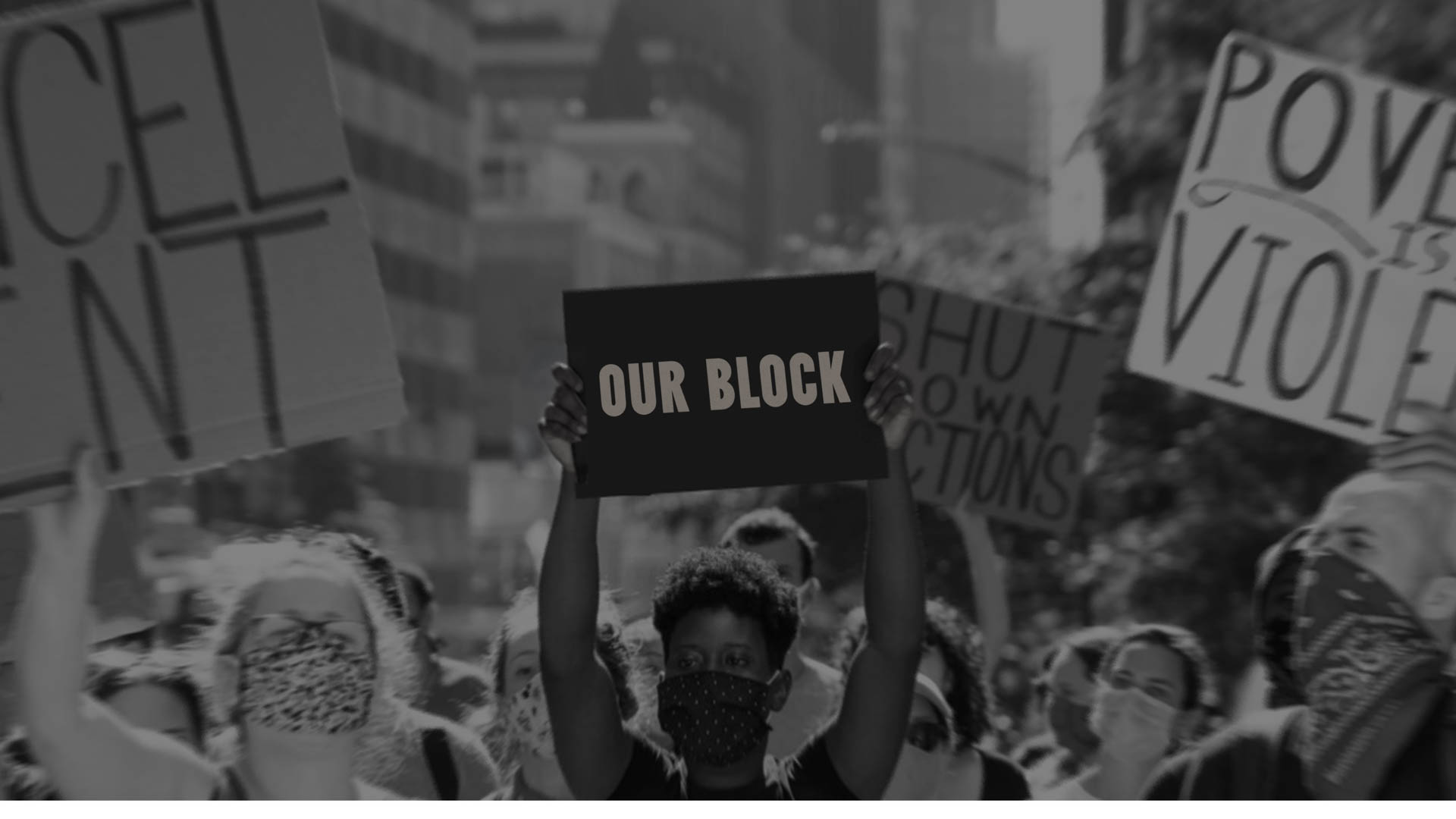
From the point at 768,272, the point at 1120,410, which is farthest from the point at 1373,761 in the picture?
the point at 768,272

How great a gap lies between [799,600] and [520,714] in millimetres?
513

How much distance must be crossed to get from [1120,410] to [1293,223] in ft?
1.44

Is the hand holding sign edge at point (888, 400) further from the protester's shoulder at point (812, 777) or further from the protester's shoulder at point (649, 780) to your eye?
the protester's shoulder at point (649, 780)

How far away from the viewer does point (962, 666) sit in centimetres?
379

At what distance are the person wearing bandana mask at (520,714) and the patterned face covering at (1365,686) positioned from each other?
4.19 feet

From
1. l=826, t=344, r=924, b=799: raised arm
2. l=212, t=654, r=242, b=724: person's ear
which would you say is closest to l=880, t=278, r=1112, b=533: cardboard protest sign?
l=826, t=344, r=924, b=799: raised arm

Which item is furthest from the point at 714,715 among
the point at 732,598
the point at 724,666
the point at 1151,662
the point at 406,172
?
the point at 406,172

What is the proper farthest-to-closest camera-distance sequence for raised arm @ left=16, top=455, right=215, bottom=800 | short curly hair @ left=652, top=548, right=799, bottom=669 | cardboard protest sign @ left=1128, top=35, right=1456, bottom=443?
1. cardboard protest sign @ left=1128, top=35, right=1456, bottom=443
2. raised arm @ left=16, top=455, right=215, bottom=800
3. short curly hair @ left=652, top=548, right=799, bottom=669

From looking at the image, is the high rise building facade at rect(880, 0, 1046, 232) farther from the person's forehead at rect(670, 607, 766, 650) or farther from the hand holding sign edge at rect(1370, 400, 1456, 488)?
the person's forehead at rect(670, 607, 766, 650)

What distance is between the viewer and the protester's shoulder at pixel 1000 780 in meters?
3.81

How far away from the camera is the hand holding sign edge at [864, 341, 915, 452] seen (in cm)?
319

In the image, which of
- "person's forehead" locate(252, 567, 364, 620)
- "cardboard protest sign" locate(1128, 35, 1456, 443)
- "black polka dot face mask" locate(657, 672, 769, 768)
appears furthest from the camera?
"cardboard protest sign" locate(1128, 35, 1456, 443)

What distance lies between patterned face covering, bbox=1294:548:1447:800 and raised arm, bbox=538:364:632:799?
1261mm

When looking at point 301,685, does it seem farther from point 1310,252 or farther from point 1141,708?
point 1310,252
